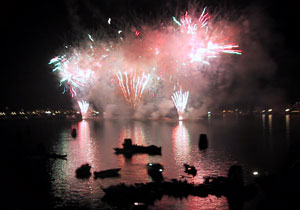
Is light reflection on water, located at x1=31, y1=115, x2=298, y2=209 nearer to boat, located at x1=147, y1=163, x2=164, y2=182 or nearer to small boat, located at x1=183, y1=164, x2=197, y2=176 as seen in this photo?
small boat, located at x1=183, y1=164, x2=197, y2=176

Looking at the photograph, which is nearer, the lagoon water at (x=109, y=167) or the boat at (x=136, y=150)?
the lagoon water at (x=109, y=167)

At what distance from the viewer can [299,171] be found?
13.9 meters

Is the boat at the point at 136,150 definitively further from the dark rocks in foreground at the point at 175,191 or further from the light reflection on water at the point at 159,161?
the dark rocks in foreground at the point at 175,191

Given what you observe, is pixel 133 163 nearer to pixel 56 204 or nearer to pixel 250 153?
pixel 56 204

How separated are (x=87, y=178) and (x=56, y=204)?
513cm

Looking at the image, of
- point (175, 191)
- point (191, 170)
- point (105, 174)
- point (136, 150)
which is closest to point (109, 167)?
point (105, 174)

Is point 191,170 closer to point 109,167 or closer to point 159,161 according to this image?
point 159,161

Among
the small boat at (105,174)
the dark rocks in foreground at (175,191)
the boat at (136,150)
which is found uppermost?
the boat at (136,150)

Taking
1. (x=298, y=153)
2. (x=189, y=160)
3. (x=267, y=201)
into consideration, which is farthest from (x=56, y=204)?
(x=298, y=153)

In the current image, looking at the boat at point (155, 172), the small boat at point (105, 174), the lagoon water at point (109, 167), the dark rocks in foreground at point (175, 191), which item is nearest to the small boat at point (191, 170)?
the lagoon water at point (109, 167)

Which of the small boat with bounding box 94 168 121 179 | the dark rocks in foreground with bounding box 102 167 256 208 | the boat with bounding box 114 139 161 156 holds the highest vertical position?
the boat with bounding box 114 139 161 156

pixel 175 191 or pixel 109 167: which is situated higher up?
pixel 109 167

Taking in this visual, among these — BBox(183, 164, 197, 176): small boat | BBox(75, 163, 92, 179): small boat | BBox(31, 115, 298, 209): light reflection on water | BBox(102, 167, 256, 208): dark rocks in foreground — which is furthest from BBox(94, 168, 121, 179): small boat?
BBox(183, 164, 197, 176): small boat

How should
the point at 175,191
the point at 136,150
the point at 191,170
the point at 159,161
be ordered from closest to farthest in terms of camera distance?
the point at 175,191 → the point at 191,170 → the point at 159,161 → the point at 136,150
